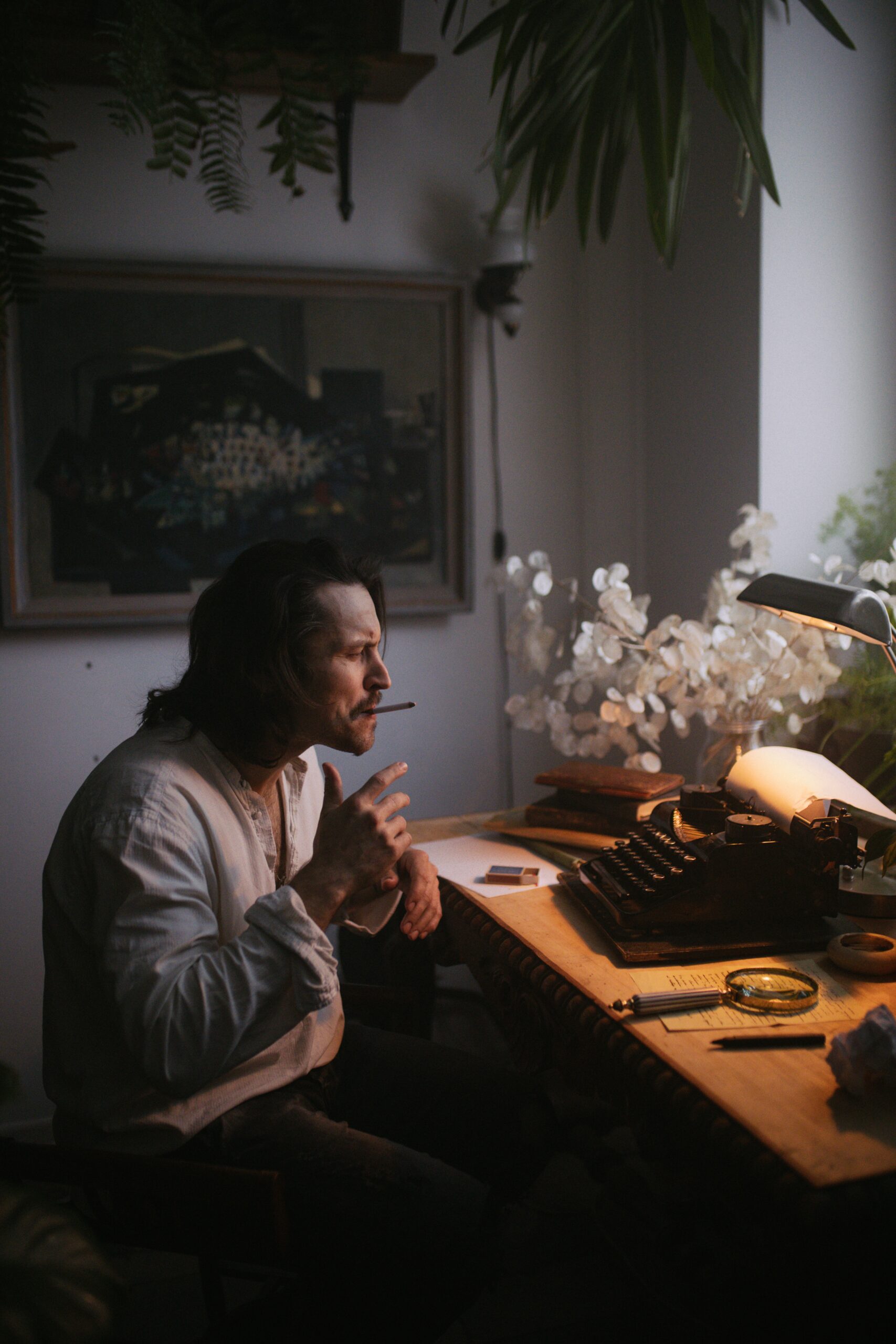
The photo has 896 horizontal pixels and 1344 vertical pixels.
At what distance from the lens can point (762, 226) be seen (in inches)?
81.7

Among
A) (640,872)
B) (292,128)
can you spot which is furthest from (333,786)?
(292,128)

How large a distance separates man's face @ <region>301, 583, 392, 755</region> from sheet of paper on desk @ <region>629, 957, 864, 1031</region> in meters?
0.51

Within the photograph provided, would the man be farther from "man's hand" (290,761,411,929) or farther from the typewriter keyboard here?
the typewriter keyboard

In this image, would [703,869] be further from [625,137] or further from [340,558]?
[625,137]

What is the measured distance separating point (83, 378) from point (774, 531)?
1591mm

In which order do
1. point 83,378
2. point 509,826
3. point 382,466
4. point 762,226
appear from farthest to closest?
point 382,466 < point 83,378 < point 762,226 < point 509,826

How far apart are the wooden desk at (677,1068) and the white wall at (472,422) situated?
1140 mm

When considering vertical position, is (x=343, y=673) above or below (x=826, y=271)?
below

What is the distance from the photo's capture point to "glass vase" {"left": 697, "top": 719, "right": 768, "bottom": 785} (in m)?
1.85

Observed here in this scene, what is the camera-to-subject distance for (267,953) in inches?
42.9

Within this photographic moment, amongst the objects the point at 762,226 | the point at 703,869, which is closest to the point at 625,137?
the point at 762,226

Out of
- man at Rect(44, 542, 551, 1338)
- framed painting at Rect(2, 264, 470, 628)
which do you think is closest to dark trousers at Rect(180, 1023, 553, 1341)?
man at Rect(44, 542, 551, 1338)

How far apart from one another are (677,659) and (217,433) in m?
1.26

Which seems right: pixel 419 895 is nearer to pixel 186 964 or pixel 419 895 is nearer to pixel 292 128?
pixel 186 964
